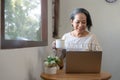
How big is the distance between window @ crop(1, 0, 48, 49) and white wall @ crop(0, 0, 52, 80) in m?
0.05

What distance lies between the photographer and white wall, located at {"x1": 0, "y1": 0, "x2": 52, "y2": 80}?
1313 millimetres

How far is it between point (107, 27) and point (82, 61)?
1506 millimetres

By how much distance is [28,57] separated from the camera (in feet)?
5.73

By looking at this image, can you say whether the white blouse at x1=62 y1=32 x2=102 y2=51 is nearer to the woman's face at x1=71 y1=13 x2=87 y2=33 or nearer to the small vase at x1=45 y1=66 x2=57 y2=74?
the woman's face at x1=71 y1=13 x2=87 y2=33

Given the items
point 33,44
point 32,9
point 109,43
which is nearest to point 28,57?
point 33,44

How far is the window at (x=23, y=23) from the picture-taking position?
1.36 meters

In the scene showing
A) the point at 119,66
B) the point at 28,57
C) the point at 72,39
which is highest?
the point at 72,39

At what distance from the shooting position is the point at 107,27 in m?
3.05

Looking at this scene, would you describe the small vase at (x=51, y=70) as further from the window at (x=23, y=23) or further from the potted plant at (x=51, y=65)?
the window at (x=23, y=23)

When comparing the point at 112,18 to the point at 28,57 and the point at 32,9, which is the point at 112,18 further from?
the point at 28,57

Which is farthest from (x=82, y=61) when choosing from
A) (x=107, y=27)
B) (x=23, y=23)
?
(x=107, y=27)

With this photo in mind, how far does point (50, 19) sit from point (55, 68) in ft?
3.00

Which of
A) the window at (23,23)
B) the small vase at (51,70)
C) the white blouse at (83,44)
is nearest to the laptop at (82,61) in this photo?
the small vase at (51,70)

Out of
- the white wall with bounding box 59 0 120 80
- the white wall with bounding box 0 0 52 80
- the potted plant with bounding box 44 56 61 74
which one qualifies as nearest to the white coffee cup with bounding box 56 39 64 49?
the potted plant with bounding box 44 56 61 74
